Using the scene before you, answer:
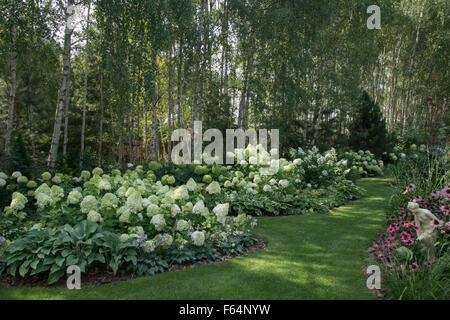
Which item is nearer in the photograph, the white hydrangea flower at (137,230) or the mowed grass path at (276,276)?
the mowed grass path at (276,276)

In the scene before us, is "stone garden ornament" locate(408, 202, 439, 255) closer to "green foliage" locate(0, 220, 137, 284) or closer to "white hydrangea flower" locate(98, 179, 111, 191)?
"green foliage" locate(0, 220, 137, 284)

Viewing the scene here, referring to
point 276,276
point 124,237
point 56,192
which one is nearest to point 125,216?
point 124,237

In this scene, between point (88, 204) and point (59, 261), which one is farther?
point (88, 204)

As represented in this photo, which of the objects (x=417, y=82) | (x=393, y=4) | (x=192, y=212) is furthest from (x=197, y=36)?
(x=417, y=82)

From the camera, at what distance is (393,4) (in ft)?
44.3

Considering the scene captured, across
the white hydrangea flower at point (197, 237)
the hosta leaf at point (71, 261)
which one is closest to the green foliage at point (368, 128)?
the white hydrangea flower at point (197, 237)

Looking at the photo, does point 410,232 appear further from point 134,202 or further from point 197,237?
point 134,202

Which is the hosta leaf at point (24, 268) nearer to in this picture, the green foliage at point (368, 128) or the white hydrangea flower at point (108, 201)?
the white hydrangea flower at point (108, 201)

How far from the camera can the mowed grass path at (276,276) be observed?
2.75 meters

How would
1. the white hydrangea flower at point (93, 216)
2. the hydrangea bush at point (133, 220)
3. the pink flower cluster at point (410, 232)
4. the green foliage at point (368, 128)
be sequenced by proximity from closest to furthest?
1. the pink flower cluster at point (410, 232)
2. the hydrangea bush at point (133, 220)
3. the white hydrangea flower at point (93, 216)
4. the green foliage at point (368, 128)

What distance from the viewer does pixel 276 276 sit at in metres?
3.12

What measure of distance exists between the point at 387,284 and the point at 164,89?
15999mm
